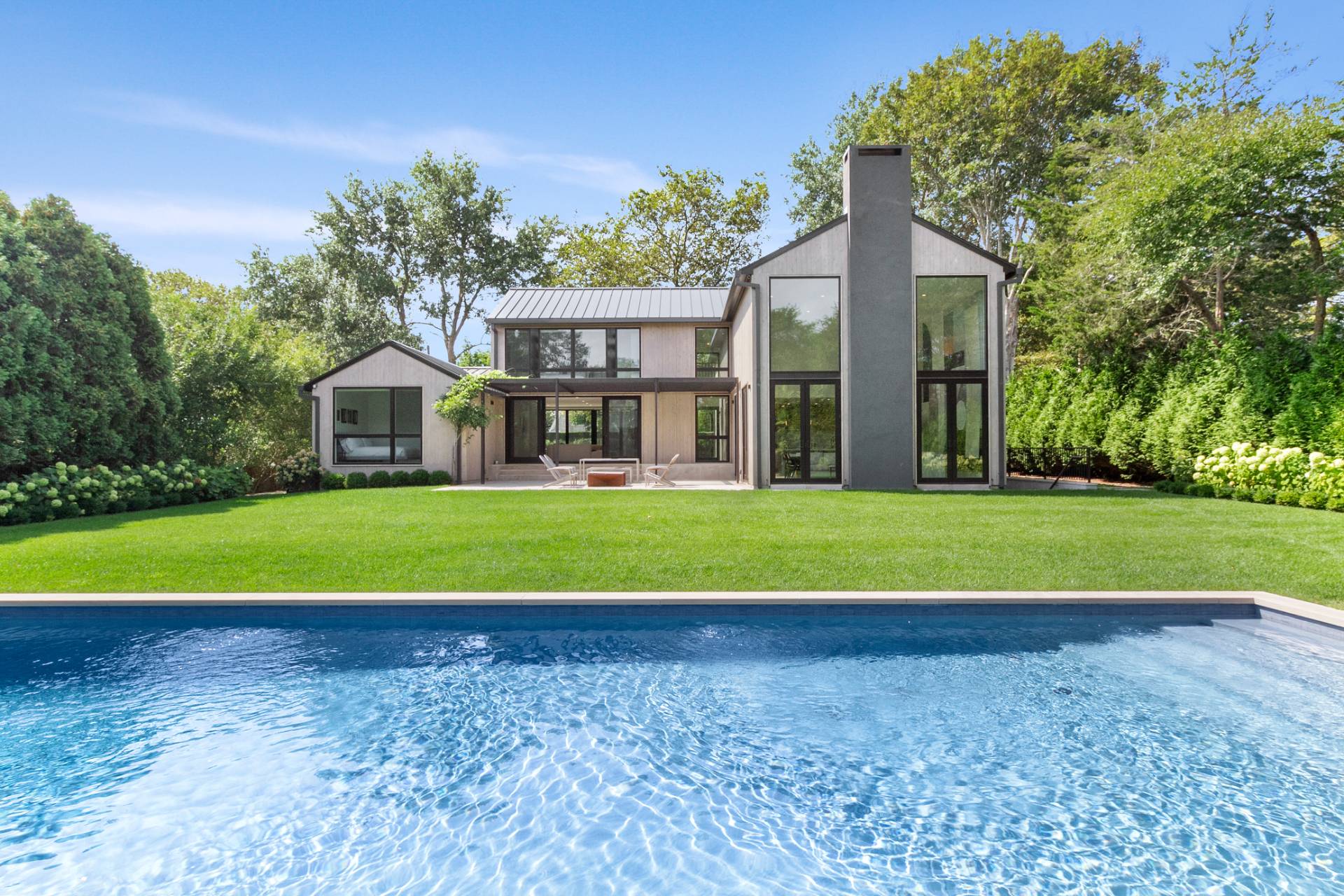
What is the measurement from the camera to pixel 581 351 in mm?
20969

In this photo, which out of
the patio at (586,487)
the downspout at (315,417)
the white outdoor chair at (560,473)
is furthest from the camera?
the downspout at (315,417)

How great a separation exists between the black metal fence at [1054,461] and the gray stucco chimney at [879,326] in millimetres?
4309

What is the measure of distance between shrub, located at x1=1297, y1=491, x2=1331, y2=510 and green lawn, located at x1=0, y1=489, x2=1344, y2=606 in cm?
59

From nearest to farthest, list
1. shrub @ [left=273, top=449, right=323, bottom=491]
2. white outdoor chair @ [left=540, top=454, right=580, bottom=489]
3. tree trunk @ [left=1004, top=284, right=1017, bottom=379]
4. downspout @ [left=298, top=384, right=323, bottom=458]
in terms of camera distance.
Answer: white outdoor chair @ [left=540, top=454, right=580, bottom=489], shrub @ [left=273, top=449, right=323, bottom=491], downspout @ [left=298, top=384, right=323, bottom=458], tree trunk @ [left=1004, top=284, right=1017, bottom=379]

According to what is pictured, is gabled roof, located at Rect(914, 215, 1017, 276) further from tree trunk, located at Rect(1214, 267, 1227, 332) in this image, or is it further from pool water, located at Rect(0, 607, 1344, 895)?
pool water, located at Rect(0, 607, 1344, 895)

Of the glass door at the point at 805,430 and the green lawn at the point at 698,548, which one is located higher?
the glass door at the point at 805,430

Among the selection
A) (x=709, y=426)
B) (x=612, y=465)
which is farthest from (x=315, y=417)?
(x=709, y=426)

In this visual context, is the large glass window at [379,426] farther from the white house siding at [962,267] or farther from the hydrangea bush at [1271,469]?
the hydrangea bush at [1271,469]

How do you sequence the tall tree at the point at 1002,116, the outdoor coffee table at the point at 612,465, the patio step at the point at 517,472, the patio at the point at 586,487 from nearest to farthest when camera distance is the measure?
the patio at the point at 586,487 < the outdoor coffee table at the point at 612,465 < the patio step at the point at 517,472 < the tall tree at the point at 1002,116

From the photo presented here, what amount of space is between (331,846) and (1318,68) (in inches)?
869

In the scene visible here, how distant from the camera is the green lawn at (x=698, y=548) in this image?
6.29 m

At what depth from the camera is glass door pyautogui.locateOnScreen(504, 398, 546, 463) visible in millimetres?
21047

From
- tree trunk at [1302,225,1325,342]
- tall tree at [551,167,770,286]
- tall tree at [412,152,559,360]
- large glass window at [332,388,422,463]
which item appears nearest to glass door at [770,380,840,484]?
tree trunk at [1302,225,1325,342]

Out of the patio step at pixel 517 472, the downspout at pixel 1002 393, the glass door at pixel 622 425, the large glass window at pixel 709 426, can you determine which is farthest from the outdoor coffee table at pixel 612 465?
the downspout at pixel 1002 393
